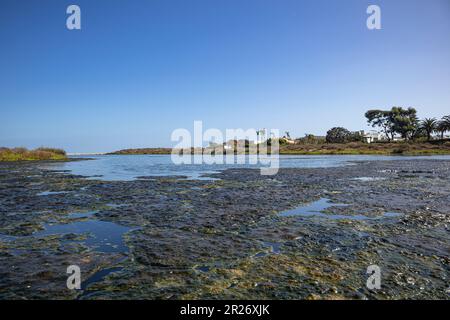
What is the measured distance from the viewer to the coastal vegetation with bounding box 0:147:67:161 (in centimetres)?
5633

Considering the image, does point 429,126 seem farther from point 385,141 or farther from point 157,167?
point 157,167

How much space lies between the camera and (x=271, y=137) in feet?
430

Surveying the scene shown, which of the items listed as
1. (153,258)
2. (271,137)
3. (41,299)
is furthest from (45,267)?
(271,137)

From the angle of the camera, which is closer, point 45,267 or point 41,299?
point 41,299

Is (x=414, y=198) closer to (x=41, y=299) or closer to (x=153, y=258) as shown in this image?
(x=153, y=258)

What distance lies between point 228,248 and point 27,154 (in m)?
66.1

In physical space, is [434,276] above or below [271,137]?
below

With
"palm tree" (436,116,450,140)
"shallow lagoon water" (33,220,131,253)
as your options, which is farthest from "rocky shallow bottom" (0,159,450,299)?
"palm tree" (436,116,450,140)

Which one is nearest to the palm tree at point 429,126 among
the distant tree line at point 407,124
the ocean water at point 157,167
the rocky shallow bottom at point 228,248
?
the distant tree line at point 407,124

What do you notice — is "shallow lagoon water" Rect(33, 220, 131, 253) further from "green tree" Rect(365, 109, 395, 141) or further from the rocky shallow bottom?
"green tree" Rect(365, 109, 395, 141)

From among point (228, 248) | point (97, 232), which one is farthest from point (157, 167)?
point (228, 248)

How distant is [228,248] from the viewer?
6.86 meters
